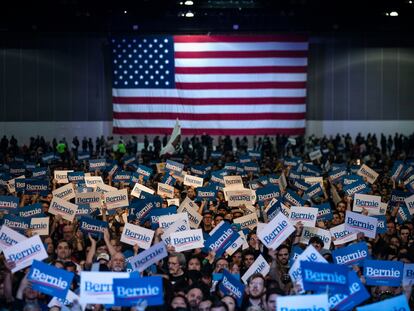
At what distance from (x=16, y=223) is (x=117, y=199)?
3606mm

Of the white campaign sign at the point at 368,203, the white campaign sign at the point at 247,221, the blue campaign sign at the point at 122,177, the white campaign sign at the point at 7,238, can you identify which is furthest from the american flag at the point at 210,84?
the white campaign sign at the point at 7,238

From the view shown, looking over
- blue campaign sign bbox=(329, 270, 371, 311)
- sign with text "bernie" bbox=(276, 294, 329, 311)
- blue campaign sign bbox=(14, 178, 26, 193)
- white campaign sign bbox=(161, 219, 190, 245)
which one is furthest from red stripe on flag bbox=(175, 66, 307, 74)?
sign with text "bernie" bbox=(276, 294, 329, 311)

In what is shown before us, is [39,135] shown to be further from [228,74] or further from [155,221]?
[155,221]

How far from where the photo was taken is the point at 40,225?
1430 centimetres

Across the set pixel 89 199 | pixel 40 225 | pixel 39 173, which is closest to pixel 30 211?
pixel 40 225

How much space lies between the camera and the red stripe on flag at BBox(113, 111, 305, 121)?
142 ft

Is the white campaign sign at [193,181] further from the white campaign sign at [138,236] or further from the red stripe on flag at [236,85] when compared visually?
the red stripe on flag at [236,85]

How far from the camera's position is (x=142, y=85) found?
43375 mm

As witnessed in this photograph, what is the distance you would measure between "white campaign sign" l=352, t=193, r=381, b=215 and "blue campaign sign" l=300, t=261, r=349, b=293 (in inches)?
312

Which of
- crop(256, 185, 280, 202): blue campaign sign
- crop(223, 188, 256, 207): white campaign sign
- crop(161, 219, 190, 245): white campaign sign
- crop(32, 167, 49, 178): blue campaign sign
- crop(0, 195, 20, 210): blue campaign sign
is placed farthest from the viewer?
crop(32, 167, 49, 178): blue campaign sign

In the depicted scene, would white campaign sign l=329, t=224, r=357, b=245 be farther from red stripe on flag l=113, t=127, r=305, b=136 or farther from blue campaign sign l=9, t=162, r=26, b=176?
red stripe on flag l=113, t=127, r=305, b=136

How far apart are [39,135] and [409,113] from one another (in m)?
18.3

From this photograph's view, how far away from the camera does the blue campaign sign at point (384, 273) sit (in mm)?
10930

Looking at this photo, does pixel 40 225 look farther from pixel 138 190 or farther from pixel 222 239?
pixel 138 190
